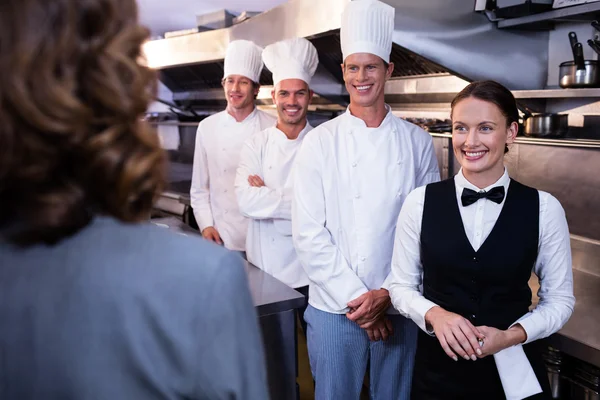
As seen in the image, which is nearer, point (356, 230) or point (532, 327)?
point (532, 327)

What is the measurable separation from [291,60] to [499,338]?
173cm

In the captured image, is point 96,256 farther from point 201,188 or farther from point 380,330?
point 201,188

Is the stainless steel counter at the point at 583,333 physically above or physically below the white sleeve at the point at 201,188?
below

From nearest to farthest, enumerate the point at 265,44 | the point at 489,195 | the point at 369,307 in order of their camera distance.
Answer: the point at 489,195, the point at 369,307, the point at 265,44

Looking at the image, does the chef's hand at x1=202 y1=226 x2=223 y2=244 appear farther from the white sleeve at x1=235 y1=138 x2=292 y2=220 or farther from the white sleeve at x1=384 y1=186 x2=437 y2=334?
the white sleeve at x1=384 y1=186 x2=437 y2=334

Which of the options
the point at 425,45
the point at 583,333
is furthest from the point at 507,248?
the point at 425,45

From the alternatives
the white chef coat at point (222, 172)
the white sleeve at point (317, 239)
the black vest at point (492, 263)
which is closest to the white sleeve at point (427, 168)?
the white sleeve at point (317, 239)

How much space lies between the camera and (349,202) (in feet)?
6.76

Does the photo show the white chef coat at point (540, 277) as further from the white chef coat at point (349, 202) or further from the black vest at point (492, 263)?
the white chef coat at point (349, 202)

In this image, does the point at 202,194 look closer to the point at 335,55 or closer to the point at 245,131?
the point at 245,131

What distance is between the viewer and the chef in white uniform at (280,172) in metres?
2.59

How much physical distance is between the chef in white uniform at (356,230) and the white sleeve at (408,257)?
27 cm

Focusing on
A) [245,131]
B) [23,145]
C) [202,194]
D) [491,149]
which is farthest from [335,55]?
[23,145]

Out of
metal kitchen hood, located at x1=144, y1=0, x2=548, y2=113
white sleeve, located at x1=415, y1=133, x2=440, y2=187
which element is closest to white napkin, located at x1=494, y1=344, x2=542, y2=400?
white sleeve, located at x1=415, y1=133, x2=440, y2=187
